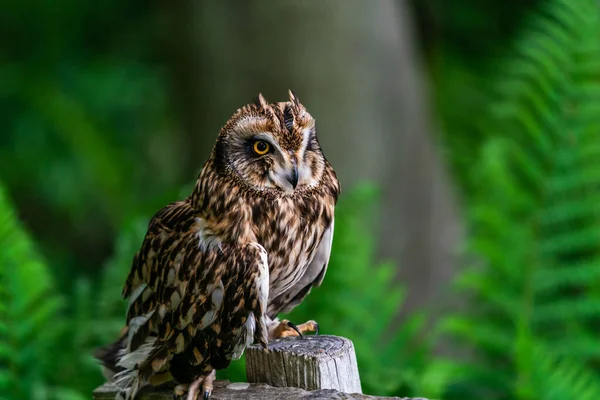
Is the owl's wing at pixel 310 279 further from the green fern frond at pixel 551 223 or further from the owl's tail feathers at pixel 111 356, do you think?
the green fern frond at pixel 551 223

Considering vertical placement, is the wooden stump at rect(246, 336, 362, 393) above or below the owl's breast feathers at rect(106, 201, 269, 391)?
below

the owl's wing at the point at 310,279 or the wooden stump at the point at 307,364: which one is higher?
the owl's wing at the point at 310,279

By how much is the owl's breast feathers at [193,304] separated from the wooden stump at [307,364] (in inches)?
1.7

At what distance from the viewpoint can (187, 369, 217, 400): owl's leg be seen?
1.93 metres

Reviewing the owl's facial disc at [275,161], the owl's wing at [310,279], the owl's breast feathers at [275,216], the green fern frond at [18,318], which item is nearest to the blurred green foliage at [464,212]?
the green fern frond at [18,318]

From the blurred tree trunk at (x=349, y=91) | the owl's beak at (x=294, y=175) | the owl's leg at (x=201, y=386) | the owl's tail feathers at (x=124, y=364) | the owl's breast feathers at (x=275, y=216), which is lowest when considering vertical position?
the owl's leg at (x=201, y=386)

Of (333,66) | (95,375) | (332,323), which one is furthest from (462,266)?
(95,375)

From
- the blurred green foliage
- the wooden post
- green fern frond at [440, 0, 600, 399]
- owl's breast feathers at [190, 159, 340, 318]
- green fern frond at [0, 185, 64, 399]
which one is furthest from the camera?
green fern frond at [440, 0, 600, 399]

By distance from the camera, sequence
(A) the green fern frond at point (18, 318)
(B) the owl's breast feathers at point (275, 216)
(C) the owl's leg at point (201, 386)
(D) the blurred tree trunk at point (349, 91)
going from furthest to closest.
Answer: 1. (D) the blurred tree trunk at point (349, 91)
2. (A) the green fern frond at point (18, 318)
3. (B) the owl's breast feathers at point (275, 216)
4. (C) the owl's leg at point (201, 386)

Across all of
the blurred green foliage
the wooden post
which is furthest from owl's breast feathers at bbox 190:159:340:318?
the blurred green foliage

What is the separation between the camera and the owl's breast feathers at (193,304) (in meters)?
1.94

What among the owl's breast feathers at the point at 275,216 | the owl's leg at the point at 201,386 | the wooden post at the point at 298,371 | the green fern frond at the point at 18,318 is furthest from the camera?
the green fern frond at the point at 18,318

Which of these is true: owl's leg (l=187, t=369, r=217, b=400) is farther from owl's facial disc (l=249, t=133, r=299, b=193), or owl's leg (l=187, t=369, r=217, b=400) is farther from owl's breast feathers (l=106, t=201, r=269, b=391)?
owl's facial disc (l=249, t=133, r=299, b=193)

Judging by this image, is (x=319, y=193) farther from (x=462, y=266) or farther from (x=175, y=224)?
(x=462, y=266)
